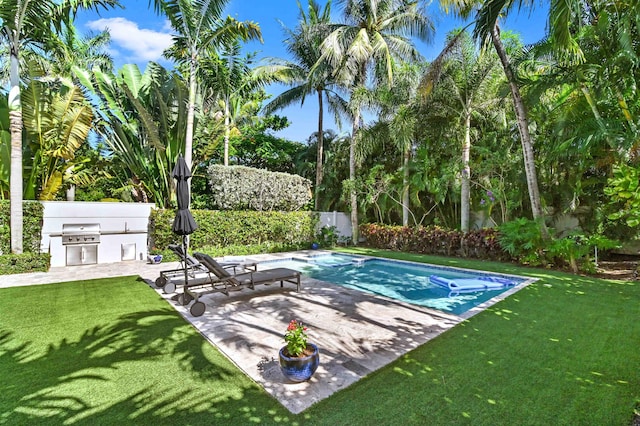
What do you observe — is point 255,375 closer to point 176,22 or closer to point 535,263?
point 535,263

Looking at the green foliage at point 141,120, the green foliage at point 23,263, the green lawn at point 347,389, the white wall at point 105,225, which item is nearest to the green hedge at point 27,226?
the white wall at point 105,225

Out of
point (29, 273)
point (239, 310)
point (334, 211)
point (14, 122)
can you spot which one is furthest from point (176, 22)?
point (334, 211)

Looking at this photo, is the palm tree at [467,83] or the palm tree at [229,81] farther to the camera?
the palm tree at [229,81]

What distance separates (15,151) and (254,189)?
354 inches

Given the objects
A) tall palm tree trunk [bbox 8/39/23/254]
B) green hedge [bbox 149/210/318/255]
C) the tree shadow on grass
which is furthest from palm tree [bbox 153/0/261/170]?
the tree shadow on grass

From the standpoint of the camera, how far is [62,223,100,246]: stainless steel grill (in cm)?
1140

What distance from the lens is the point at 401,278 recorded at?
36.7ft

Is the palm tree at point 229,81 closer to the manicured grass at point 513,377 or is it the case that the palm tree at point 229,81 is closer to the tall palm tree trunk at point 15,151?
the tall palm tree trunk at point 15,151

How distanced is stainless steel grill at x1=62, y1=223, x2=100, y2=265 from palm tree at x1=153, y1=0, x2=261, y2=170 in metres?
4.43

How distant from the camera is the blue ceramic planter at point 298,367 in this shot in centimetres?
353

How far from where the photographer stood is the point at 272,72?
18.9m

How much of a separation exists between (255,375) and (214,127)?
50.7ft

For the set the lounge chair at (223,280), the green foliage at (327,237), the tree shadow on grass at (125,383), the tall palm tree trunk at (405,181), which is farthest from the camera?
the green foliage at (327,237)

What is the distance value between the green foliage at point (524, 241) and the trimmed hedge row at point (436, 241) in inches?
46.3
